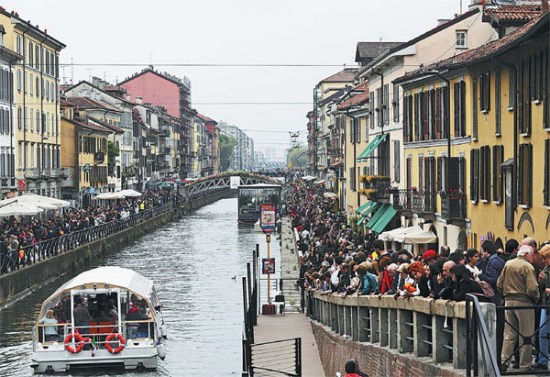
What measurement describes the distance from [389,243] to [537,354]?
131 feet

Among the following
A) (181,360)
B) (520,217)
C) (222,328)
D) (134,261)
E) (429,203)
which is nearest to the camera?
(520,217)

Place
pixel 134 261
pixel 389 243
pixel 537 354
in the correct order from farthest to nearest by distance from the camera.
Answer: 1. pixel 134 261
2. pixel 389 243
3. pixel 537 354

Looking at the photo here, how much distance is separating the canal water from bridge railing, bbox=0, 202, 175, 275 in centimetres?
131

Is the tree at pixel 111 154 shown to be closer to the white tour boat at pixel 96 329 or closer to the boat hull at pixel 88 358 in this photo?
the white tour boat at pixel 96 329

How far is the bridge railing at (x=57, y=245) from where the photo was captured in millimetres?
44816

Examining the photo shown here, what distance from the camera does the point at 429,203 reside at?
4206 centimetres

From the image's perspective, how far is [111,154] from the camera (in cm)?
11212

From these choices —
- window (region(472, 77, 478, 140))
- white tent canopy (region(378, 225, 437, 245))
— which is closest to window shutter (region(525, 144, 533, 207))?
window (region(472, 77, 478, 140))

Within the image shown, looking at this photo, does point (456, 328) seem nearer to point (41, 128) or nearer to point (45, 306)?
point (45, 306)

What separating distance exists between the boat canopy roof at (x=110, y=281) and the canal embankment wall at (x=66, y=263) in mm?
11118

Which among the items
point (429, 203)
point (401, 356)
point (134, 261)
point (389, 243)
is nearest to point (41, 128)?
point (134, 261)

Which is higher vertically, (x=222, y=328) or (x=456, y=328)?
(x=456, y=328)

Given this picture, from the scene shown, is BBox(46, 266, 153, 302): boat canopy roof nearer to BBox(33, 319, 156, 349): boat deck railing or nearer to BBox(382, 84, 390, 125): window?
BBox(33, 319, 156, 349): boat deck railing

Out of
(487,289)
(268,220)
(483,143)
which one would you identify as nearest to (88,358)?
(483,143)
